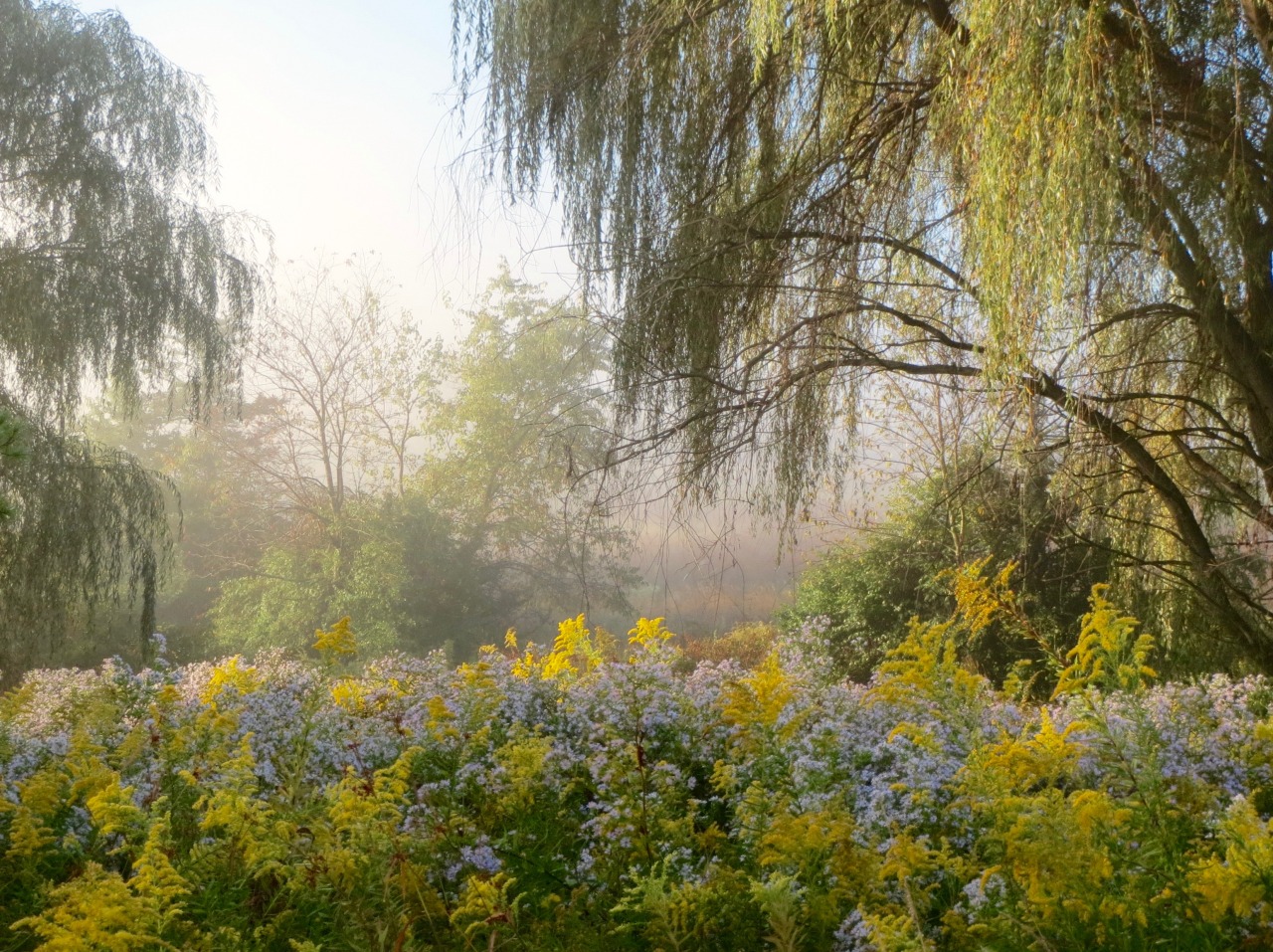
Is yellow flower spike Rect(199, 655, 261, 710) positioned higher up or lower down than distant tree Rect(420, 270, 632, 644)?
lower down

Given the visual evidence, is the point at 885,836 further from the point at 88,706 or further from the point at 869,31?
the point at 88,706

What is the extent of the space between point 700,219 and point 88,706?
2763 mm

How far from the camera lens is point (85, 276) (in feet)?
23.9

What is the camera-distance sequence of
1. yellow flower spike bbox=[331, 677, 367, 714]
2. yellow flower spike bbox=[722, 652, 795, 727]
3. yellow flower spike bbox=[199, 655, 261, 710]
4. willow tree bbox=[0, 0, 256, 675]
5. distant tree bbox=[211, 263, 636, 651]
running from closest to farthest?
yellow flower spike bbox=[722, 652, 795, 727]
yellow flower spike bbox=[331, 677, 367, 714]
yellow flower spike bbox=[199, 655, 261, 710]
willow tree bbox=[0, 0, 256, 675]
distant tree bbox=[211, 263, 636, 651]

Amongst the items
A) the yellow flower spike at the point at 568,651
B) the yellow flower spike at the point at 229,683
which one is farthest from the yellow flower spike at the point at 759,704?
the yellow flower spike at the point at 229,683

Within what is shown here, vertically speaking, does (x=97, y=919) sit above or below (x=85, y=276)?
below

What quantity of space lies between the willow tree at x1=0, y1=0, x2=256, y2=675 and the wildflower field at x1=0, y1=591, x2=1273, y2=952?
3.47 meters

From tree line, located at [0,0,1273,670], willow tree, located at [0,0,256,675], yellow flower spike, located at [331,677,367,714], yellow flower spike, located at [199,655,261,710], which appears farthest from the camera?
willow tree, located at [0,0,256,675]

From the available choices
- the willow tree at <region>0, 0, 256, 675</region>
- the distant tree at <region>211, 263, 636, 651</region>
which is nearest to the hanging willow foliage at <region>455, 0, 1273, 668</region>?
the willow tree at <region>0, 0, 256, 675</region>

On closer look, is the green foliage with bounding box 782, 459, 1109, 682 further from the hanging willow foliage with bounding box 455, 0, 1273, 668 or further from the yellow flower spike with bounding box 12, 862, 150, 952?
the yellow flower spike with bounding box 12, 862, 150, 952

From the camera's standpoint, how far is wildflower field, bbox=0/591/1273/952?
1.76 metres

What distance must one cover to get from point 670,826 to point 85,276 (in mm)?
6592

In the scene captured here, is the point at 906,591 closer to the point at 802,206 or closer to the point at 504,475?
the point at 802,206

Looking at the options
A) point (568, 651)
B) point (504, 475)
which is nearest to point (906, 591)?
point (568, 651)
